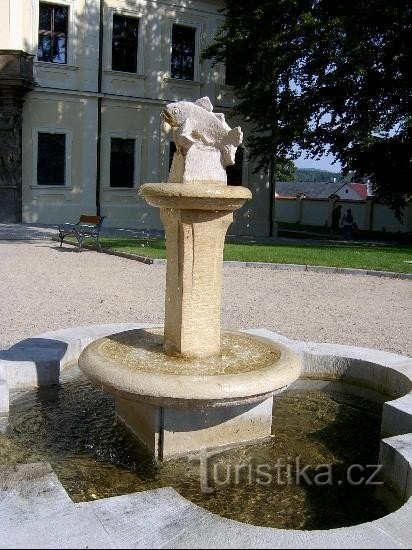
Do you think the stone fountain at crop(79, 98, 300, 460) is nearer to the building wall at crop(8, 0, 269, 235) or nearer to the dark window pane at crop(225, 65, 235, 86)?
the building wall at crop(8, 0, 269, 235)

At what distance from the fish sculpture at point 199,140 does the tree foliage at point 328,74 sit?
1692 centimetres

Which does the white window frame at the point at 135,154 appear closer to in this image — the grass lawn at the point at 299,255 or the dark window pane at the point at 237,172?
the dark window pane at the point at 237,172

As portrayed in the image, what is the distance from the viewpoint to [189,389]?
3.61 meters

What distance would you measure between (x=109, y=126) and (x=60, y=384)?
798 inches

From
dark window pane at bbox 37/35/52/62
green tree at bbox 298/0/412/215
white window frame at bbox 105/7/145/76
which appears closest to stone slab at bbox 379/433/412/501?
green tree at bbox 298/0/412/215

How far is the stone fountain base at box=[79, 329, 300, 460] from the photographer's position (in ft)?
12.0

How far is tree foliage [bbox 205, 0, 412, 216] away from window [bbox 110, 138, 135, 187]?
4.72 meters

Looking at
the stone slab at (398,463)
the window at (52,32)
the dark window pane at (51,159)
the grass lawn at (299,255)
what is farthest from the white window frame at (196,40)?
the stone slab at (398,463)

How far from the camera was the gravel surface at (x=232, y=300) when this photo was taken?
7609mm

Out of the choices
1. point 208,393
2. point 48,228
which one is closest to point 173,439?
point 208,393

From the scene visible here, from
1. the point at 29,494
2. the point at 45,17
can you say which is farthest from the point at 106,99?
the point at 29,494

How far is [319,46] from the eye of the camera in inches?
804

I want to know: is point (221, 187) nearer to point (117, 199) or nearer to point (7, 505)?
point (7, 505)

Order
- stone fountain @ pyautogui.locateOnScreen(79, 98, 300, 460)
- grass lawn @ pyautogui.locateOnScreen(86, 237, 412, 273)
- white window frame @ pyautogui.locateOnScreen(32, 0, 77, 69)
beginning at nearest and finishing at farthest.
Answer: stone fountain @ pyautogui.locateOnScreen(79, 98, 300, 460) → grass lawn @ pyautogui.locateOnScreen(86, 237, 412, 273) → white window frame @ pyautogui.locateOnScreen(32, 0, 77, 69)
